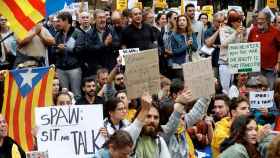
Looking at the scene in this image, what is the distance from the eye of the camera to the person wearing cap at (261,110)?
1055 cm

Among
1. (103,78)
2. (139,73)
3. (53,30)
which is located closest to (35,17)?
(139,73)

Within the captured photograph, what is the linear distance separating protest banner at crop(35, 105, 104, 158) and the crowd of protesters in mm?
157

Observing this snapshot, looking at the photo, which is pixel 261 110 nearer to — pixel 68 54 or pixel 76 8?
pixel 68 54

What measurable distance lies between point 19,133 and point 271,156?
406cm

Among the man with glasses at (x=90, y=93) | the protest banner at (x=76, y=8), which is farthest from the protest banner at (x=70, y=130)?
the protest banner at (x=76, y=8)

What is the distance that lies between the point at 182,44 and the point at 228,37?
75 cm

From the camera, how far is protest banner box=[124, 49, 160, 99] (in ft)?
31.1

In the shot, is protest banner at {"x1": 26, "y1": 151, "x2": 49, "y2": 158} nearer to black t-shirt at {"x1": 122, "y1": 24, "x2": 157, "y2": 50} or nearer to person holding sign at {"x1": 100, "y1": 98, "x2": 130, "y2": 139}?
person holding sign at {"x1": 100, "y1": 98, "x2": 130, "y2": 139}

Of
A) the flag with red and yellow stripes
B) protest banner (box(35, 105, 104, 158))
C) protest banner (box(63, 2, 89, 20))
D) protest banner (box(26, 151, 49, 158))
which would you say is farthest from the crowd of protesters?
protest banner (box(63, 2, 89, 20))

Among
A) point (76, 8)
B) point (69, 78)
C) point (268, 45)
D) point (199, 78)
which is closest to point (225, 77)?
point (268, 45)

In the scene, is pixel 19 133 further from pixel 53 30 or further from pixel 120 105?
pixel 53 30

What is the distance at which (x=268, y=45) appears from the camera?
51.9 feet

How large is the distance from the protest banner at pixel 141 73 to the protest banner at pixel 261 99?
64.0 inches

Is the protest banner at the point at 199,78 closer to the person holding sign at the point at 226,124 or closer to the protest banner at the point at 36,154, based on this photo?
the person holding sign at the point at 226,124
